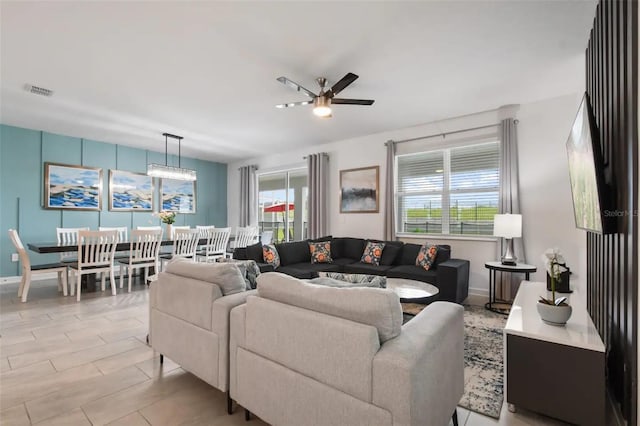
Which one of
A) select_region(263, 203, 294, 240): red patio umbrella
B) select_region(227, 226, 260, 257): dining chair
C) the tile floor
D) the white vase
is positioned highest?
select_region(263, 203, 294, 240): red patio umbrella

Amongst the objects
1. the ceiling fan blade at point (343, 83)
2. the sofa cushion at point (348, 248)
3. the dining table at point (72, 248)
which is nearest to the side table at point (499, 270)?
the sofa cushion at point (348, 248)

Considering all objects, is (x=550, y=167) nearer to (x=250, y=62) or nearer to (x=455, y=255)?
(x=455, y=255)

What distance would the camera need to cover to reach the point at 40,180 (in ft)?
17.9

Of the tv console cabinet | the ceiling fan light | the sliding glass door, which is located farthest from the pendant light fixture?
the tv console cabinet

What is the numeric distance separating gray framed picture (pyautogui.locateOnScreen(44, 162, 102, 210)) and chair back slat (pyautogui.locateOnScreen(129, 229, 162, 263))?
197 centimetres

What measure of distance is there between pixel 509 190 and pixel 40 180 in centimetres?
758

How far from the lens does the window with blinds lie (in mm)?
4449

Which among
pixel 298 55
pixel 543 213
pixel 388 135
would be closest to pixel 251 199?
pixel 388 135

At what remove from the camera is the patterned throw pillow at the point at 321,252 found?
16.0 feet

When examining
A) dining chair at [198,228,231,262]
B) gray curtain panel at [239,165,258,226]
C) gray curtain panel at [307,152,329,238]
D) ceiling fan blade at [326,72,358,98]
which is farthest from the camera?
gray curtain panel at [239,165,258,226]

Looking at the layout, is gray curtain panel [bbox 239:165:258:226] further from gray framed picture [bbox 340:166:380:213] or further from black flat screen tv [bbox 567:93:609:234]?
black flat screen tv [bbox 567:93:609:234]

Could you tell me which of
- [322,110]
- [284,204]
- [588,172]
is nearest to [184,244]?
[284,204]

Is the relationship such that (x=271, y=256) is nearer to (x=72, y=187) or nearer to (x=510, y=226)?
(x=510, y=226)

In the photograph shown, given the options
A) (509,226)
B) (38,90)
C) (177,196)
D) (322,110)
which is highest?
(38,90)
